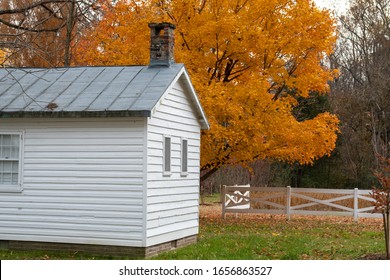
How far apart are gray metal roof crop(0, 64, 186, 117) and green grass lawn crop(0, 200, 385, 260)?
3083 mm

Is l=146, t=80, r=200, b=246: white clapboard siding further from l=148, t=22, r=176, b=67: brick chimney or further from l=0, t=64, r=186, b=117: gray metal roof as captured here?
l=148, t=22, r=176, b=67: brick chimney

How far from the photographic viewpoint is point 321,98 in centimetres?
3881

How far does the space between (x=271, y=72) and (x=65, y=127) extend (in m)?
10.1

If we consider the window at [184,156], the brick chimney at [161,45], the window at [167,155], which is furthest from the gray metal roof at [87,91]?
the window at [184,156]

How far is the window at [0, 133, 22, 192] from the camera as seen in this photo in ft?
53.3

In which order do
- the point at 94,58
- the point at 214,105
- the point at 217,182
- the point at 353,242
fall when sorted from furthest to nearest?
the point at 217,182 → the point at 94,58 → the point at 214,105 → the point at 353,242

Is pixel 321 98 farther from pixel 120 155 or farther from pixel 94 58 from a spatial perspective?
pixel 120 155

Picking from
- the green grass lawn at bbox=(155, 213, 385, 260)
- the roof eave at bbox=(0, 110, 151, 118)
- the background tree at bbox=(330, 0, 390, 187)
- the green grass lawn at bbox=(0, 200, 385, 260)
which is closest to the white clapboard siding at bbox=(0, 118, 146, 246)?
the roof eave at bbox=(0, 110, 151, 118)

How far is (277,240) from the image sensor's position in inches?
775

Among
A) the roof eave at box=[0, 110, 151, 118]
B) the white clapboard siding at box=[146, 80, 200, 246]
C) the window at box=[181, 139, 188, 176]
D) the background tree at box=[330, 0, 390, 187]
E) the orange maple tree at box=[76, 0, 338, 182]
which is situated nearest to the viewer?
the roof eave at box=[0, 110, 151, 118]

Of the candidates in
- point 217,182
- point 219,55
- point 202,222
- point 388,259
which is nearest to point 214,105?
point 219,55

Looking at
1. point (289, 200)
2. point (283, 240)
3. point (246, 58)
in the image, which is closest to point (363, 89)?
point (289, 200)

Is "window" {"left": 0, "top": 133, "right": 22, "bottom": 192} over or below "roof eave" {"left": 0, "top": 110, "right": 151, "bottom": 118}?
below

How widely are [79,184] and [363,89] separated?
28747mm
